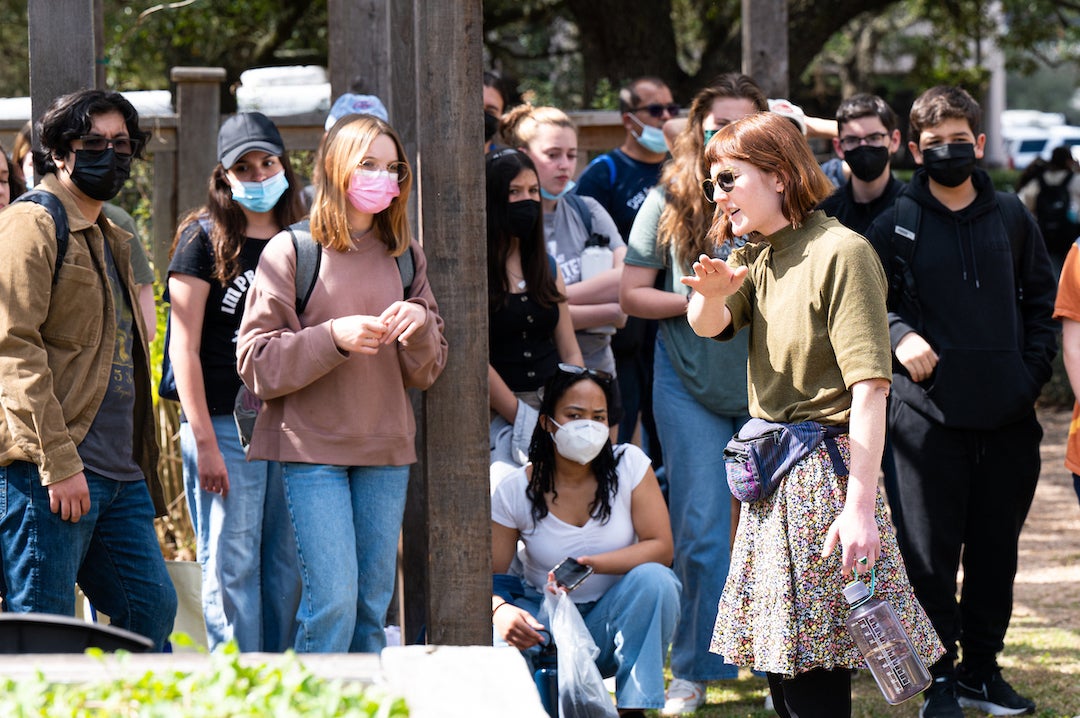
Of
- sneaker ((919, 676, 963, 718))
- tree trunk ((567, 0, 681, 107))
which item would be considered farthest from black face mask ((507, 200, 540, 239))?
tree trunk ((567, 0, 681, 107))

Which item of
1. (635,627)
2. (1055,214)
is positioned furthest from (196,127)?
(1055,214)

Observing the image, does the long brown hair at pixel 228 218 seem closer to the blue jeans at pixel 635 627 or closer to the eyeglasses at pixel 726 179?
the blue jeans at pixel 635 627

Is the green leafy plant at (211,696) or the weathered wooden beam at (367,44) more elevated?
the weathered wooden beam at (367,44)

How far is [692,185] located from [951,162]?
0.85 metres

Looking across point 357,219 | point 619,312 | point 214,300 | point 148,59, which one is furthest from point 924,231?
point 148,59

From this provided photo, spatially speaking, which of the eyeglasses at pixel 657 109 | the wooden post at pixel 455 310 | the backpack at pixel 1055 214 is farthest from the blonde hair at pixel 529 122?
the backpack at pixel 1055 214

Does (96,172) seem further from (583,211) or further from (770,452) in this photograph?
(583,211)

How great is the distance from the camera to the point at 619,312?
16.9ft

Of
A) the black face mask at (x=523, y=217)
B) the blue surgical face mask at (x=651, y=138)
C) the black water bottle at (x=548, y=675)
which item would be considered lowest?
the black water bottle at (x=548, y=675)

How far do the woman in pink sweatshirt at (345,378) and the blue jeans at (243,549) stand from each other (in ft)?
1.76

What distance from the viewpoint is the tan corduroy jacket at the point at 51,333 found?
3.49 m

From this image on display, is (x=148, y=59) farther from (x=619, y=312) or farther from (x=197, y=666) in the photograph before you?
(x=197, y=666)

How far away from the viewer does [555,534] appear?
14.5ft

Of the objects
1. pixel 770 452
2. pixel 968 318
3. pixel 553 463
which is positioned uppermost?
pixel 968 318
